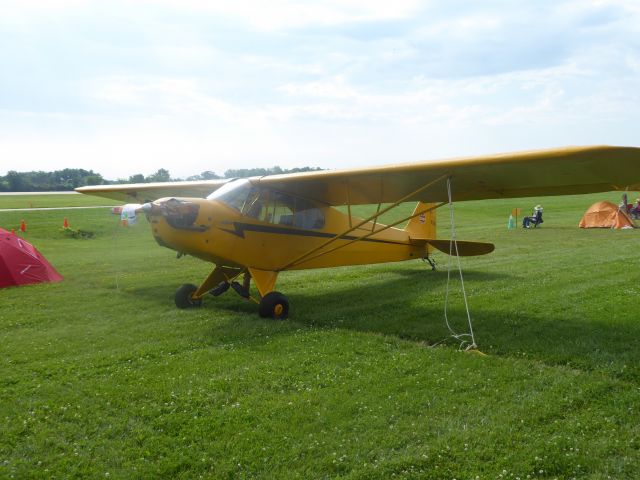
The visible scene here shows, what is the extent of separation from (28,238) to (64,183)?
82105mm

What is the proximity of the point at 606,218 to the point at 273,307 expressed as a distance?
2220 centimetres

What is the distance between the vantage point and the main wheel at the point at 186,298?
10.1 meters

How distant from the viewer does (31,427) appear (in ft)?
15.9

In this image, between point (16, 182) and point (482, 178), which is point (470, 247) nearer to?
point (482, 178)

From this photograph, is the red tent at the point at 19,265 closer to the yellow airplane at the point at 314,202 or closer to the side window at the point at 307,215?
the yellow airplane at the point at 314,202

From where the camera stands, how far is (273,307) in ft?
29.5

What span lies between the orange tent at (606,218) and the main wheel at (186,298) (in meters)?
21.9

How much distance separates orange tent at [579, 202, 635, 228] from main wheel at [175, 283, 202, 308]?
21.9 m

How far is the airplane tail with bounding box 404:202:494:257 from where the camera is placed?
12.4 m

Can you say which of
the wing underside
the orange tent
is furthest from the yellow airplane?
the orange tent

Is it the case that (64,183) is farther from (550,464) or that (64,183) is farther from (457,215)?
(550,464)

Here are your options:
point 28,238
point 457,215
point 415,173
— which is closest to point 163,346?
point 415,173

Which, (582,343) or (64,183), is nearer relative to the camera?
(582,343)

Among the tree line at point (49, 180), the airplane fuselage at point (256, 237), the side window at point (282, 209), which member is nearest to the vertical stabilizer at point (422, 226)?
the airplane fuselage at point (256, 237)
